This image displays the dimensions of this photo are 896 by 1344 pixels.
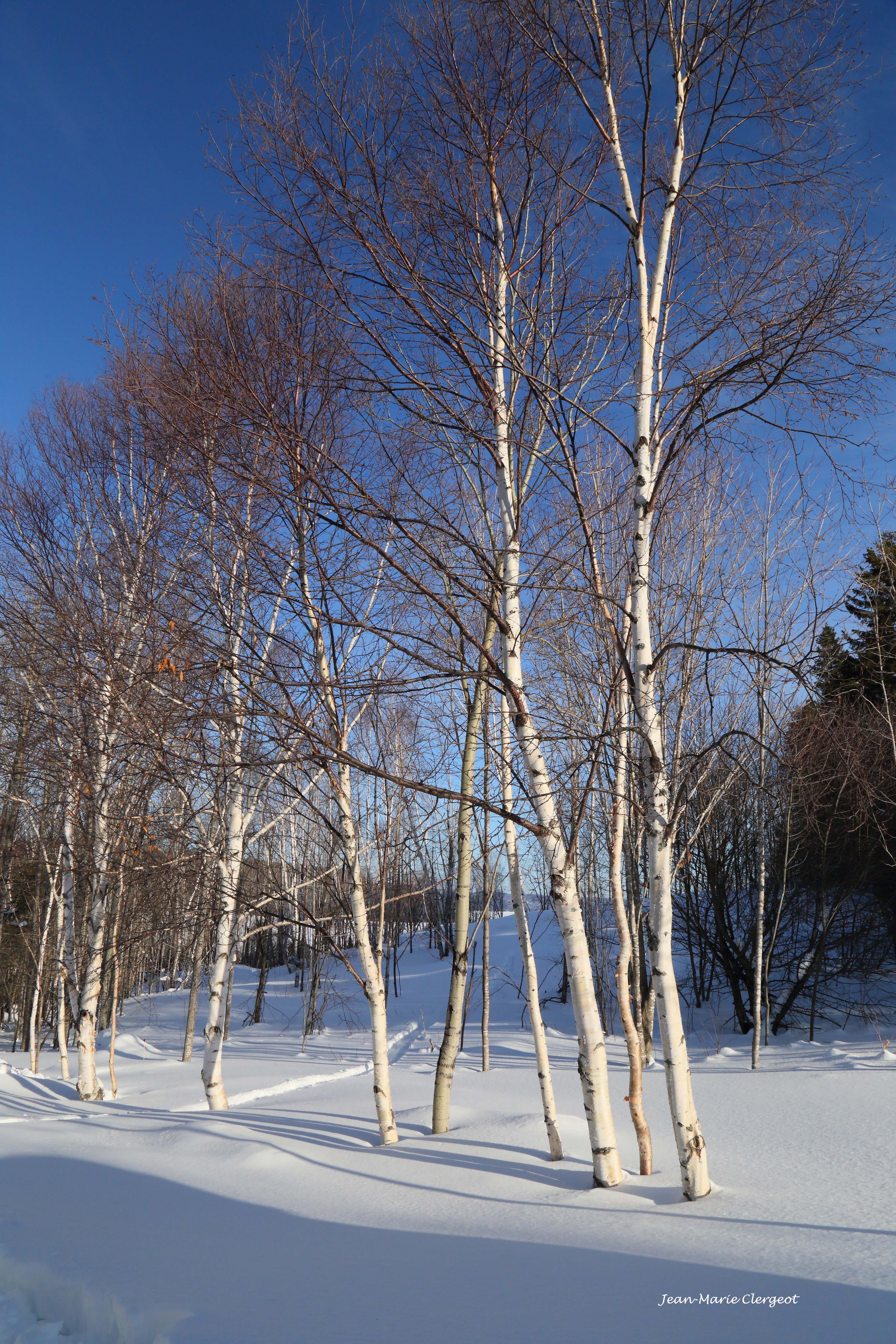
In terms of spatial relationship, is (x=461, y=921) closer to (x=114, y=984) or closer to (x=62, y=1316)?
(x=62, y=1316)

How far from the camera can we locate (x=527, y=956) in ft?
20.4

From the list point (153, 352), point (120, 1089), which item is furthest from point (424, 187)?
point (120, 1089)

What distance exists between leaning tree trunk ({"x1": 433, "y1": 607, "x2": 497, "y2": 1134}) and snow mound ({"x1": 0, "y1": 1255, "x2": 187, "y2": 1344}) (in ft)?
11.1

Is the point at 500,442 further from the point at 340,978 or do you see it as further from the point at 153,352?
the point at 340,978

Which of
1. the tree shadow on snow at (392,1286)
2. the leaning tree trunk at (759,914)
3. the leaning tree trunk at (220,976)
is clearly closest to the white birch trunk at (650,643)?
the tree shadow on snow at (392,1286)

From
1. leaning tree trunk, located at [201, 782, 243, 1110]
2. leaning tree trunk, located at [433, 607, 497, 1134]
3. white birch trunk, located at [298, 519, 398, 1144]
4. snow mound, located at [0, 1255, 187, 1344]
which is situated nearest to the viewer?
snow mound, located at [0, 1255, 187, 1344]

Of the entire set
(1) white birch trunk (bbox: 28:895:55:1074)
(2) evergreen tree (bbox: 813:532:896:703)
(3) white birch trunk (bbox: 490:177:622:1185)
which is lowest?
(1) white birch trunk (bbox: 28:895:55:1074)

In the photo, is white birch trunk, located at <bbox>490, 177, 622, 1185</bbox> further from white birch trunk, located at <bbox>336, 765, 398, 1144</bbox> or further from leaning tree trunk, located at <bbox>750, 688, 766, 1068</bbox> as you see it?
leaning tree trunk, located at <bbox>750, 688, 766, 1068</bbox>

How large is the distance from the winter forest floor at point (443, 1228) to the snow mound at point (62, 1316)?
0.01 metres

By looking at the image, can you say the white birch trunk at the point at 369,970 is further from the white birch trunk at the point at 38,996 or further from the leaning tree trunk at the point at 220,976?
the white birch trunk at the point at 38,996

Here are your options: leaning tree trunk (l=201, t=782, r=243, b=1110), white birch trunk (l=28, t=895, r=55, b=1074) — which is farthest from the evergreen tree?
white birch trunk (l=28, t=895, r=55, b=1074)

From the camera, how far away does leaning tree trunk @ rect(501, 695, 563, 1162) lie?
5156mm

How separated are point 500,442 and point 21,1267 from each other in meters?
4.90

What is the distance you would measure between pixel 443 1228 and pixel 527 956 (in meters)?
2.54
